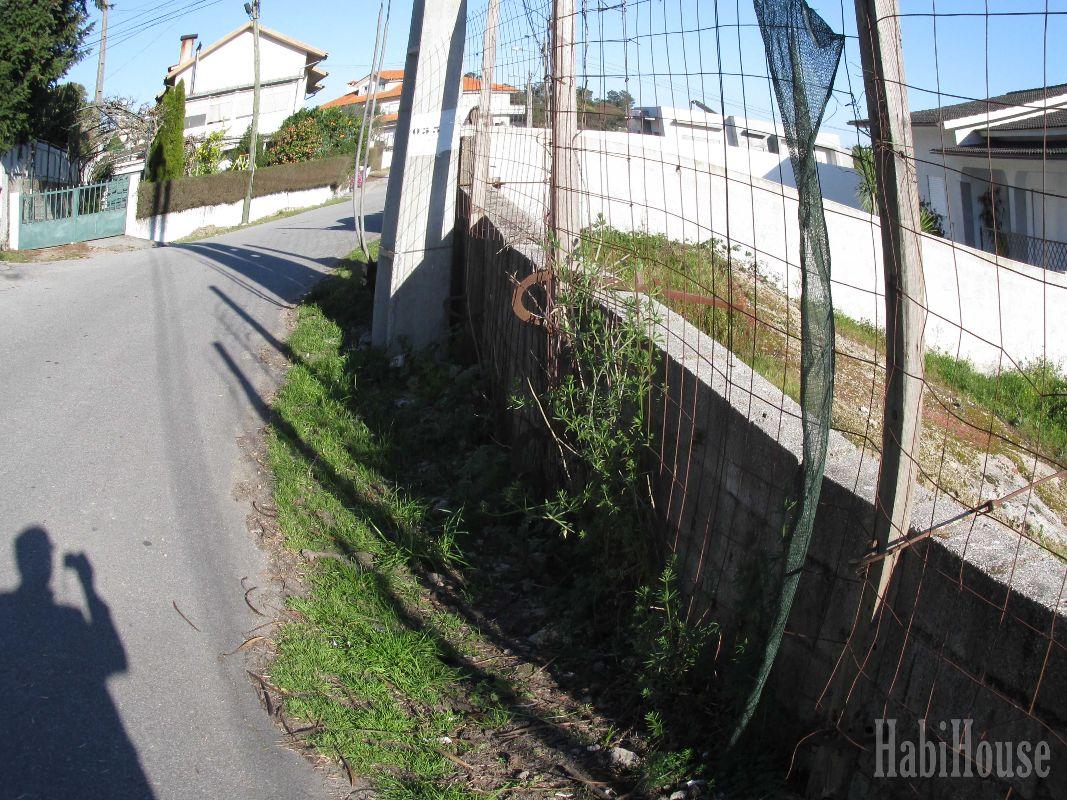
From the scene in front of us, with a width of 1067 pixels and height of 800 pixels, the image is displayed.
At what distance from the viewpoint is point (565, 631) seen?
416cm

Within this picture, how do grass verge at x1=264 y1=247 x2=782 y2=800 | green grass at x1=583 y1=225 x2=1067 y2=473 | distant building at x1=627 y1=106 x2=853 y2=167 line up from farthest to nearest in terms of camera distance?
green grass at x1=583 y1=225 x2=1067 y2=473, grass verge at x1=264 y1=247 x2=782 y2=800, distant building at x1=627 y1=106 x2=853 y2=167

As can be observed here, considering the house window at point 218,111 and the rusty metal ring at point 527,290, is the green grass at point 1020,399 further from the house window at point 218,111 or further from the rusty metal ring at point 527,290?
the house window at point 218,111

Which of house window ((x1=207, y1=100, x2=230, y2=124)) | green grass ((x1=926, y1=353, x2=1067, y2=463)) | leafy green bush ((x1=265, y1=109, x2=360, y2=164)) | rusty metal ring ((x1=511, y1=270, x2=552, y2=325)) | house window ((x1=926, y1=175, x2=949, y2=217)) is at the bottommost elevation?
green grass ((x1=926, y1=353, x2=1067, y2=463))

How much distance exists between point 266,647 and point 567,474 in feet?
5.10

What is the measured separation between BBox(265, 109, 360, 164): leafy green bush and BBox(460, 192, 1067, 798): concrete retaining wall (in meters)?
38.5

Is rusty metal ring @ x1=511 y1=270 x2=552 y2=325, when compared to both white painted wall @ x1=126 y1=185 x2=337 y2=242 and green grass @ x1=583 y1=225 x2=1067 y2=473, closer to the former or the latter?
green grass @ x1=583 y1=225 x2=1067 y2=473

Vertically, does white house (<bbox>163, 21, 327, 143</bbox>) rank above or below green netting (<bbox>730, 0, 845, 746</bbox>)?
above

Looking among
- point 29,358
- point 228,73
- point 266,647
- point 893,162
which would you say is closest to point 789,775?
point 893,162

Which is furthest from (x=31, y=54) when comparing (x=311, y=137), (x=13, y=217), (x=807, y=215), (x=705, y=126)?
(x=311, y=137)

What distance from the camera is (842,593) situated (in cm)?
281

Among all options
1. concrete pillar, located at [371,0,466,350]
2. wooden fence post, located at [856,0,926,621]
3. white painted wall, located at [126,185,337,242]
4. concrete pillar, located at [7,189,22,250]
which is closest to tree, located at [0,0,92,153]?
concrete pillar, located at [7,189,22,250]

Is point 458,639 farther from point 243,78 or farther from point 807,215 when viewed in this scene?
point 243,78

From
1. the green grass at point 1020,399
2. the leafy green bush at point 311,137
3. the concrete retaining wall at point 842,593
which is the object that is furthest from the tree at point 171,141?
the concrete retaining wall at point 842,593

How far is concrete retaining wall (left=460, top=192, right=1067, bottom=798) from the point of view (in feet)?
7.34
